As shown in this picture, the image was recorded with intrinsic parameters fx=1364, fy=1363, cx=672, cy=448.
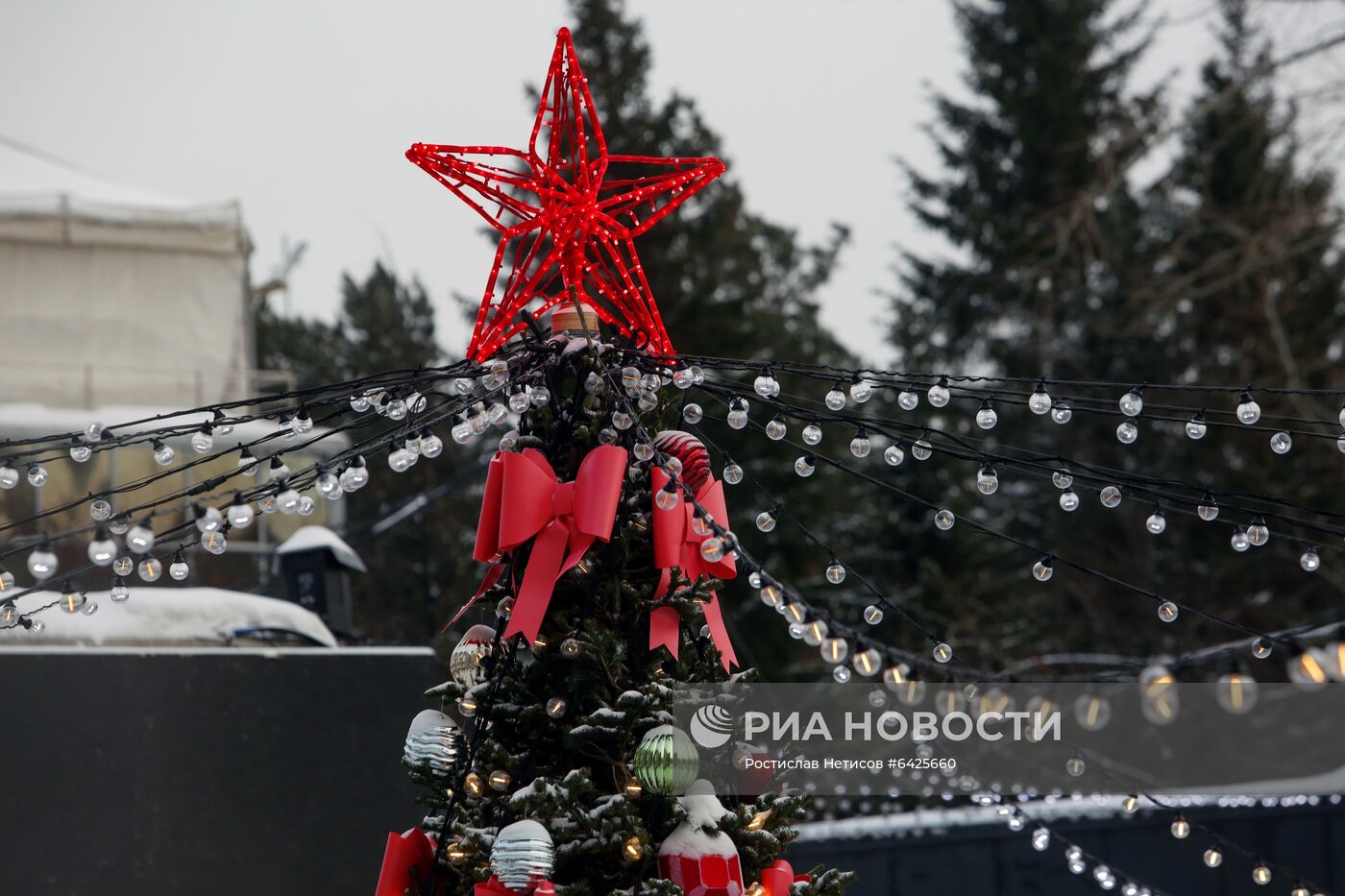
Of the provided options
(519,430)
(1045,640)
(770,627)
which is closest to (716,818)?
(519,430)

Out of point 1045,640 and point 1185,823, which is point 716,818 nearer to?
point 1185,823

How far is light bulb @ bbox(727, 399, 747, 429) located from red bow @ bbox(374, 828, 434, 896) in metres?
1.26

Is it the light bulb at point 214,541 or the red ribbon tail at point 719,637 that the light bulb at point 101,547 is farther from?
the red ribbon tail at point 719,637

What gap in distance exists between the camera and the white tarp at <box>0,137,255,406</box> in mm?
11617

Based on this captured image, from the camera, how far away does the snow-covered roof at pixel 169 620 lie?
511 centimetres

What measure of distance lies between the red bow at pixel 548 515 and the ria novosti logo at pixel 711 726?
465 millimetres

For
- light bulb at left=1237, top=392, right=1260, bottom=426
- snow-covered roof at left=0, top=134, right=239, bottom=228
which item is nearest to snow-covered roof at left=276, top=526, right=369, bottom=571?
A: light bulb at left=1237, top=392, right=1260, bottom=426

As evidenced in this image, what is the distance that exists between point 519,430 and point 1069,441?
49.1ft

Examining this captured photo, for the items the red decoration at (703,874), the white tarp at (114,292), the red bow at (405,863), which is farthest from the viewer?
the white tarp at (114,292)

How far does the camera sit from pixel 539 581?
10.5ft

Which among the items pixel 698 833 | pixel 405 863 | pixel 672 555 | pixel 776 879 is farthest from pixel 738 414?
pixel 405 863

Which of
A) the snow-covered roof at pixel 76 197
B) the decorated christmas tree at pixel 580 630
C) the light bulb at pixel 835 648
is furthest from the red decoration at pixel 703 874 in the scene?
the snow-covered roof at pixel 76 197

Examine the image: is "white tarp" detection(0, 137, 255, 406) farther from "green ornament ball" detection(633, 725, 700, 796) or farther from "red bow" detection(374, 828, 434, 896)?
"green ornament ball" detection(633, 725, 700, 796)

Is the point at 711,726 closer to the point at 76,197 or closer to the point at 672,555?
the point at 672,555
